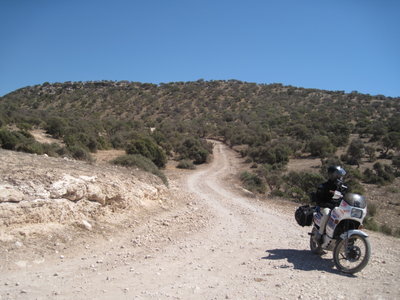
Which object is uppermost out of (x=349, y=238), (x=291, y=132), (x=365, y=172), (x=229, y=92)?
(x=229, y=92)

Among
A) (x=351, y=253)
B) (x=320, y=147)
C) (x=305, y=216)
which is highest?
(x=320, y=147)

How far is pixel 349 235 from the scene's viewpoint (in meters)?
4.43

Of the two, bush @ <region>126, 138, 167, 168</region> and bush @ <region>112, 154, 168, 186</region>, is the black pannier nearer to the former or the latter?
bush @ <region>112, 154, 168, 186</region>

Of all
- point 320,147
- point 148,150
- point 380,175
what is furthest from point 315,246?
point 320,147

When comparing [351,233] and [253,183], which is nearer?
[351,233]

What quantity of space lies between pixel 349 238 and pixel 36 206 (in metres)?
5.94

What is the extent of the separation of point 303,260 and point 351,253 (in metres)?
0.95

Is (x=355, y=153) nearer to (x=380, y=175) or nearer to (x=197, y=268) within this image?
(x=380, y=175)

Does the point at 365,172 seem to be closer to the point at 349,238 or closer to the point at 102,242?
the point at 349,238

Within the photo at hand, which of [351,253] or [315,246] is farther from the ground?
[351,253]

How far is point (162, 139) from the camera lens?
115 feet

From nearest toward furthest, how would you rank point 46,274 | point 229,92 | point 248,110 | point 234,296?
1. point 234,296
2. point 46,274
3. point 248,110
4. point 229,92

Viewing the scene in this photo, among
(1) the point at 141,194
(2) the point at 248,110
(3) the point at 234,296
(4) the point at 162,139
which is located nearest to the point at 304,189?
(1) the point at 141,194

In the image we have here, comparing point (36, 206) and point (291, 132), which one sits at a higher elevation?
point (291, 132)
